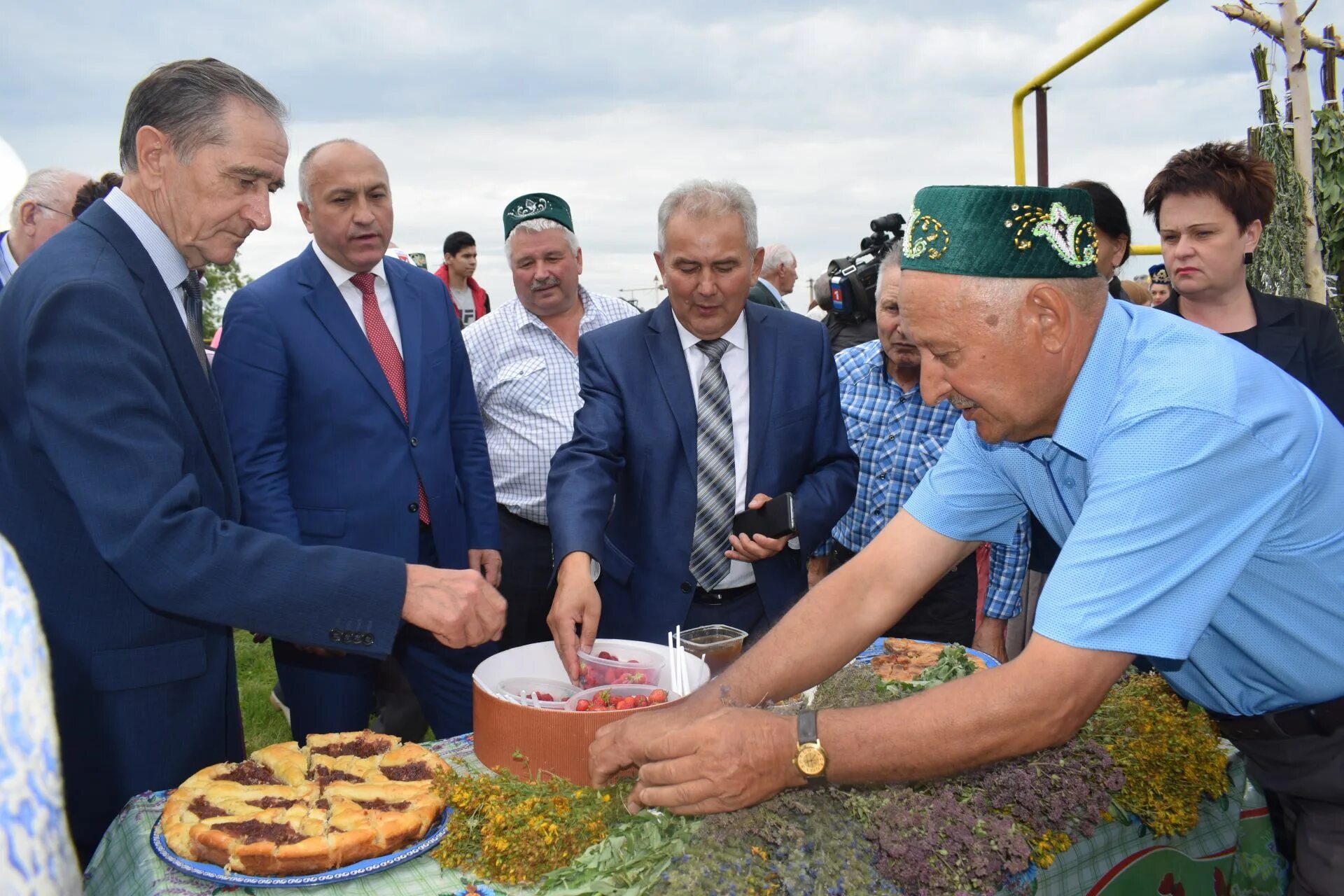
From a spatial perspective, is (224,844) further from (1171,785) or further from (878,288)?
(878,288)

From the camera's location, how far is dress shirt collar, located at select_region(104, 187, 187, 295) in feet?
7.89

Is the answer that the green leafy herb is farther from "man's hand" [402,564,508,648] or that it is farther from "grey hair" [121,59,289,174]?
"grey hair" [121,59,289,174]

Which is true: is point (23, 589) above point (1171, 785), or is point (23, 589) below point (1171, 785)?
above

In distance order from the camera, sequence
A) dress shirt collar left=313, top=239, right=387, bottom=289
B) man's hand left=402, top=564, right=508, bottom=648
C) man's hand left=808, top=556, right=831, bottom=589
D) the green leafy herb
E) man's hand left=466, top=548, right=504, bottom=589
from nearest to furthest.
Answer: the green leafy herb < man's hand left=402, top=564, right=508, bottom=648 < dress shirt collar left=313, top=239, right=387, bottom=289 < man's hand left=466, top=548, right=504, bottom=589 < man's hand left=808, top=556, right=831, bottom=589

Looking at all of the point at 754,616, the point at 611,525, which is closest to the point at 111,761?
the point at 611,525

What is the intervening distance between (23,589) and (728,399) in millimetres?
2757

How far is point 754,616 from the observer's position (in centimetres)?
339

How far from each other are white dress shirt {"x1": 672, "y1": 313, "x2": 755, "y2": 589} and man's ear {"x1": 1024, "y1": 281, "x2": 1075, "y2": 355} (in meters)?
1.58

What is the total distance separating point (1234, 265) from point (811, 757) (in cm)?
321

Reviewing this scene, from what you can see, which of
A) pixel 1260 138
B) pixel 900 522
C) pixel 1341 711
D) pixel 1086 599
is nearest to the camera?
pixel 1086 599

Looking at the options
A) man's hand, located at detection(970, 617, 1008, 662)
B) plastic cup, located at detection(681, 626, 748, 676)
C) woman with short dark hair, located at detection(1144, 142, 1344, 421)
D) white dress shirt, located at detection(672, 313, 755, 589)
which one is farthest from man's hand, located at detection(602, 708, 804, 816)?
woman with short dark hair, located at detection(1144, 142, 1344, 421)

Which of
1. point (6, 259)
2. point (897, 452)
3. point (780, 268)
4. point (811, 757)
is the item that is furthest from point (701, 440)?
point (780, 268)

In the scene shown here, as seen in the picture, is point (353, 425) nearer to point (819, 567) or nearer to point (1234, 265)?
point (819, 567)

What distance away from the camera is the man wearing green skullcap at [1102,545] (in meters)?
1.63
